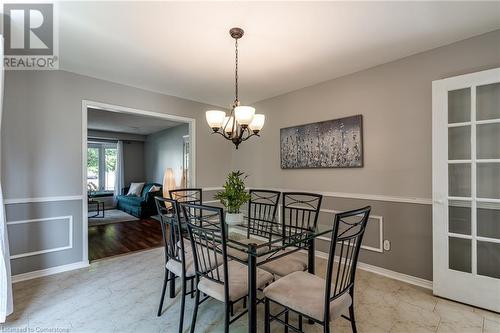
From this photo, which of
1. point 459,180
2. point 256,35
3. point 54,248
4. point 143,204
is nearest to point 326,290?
point 459,180

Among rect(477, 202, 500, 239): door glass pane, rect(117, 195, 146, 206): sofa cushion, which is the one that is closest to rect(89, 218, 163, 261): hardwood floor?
rect(117, 195, 146, 206): sofa cushion

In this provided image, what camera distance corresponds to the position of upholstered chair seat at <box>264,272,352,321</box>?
1401 millimetres

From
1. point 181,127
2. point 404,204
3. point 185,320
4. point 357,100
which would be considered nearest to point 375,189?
point 404,204

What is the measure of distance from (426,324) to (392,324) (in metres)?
0.27

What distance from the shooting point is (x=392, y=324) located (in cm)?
190

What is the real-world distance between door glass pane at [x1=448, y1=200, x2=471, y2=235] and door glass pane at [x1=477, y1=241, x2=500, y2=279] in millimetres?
151

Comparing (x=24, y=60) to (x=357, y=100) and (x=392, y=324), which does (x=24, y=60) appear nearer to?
(x=357, y=100)

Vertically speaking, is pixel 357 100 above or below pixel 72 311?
above

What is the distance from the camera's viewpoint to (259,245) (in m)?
1.56

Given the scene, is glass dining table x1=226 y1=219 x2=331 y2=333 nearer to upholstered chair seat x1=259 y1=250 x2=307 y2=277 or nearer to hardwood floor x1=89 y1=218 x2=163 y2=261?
upholstered chair seat x1=259 y1=250 x2=307 y2=277

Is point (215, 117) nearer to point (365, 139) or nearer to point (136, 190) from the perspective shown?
point (365, 139)

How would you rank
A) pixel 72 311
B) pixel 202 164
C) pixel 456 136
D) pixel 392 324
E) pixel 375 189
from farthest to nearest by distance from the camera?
pixel 202 164, pixel 375 189, pixel 456 136, pixel 72 311, pixel 392 324

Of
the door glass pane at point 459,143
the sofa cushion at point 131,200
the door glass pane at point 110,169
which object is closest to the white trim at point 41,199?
the sofa cushion at point 131,200

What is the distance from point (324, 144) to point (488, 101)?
164 centimetres
